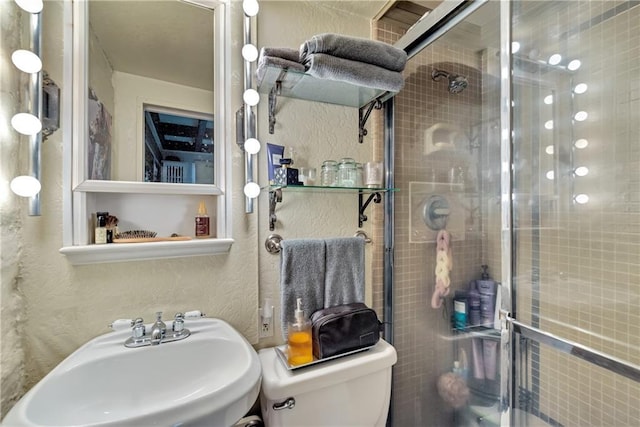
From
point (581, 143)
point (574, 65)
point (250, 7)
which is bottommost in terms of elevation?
point (581, 143)

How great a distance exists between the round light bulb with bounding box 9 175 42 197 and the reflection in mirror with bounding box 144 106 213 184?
0.80 ft

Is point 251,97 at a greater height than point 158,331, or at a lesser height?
greater

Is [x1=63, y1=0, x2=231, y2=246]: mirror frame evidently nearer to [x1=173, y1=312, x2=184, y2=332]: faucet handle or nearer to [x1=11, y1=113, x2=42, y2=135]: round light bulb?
[x1=11, y1=113, x2=42, y2=135]: round light bulb

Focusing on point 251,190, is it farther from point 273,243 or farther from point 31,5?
point 31,5

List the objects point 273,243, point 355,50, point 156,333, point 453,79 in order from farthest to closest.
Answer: point 453,79, point 273,243, point 355,50, point 156,333

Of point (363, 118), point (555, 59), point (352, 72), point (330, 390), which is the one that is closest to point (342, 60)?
point (352, 72)

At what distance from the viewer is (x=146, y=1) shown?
866 mm

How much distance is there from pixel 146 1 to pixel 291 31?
493 millimetres

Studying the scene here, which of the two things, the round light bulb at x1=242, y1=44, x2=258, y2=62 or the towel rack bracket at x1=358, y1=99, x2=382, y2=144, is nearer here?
the round light bulb at x1=242, y1=44, x2=258, y2=62

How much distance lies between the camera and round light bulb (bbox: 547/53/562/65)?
90 centimetres

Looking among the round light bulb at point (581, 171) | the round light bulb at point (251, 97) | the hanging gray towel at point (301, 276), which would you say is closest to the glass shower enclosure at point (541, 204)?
the round light bulb at point (581, 171)

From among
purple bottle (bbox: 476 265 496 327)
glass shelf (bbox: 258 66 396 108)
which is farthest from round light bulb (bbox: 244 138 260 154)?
purple bottle (bbox: 476 265 496 327)

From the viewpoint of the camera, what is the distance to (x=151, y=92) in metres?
0.87

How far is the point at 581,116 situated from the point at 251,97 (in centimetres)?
111
